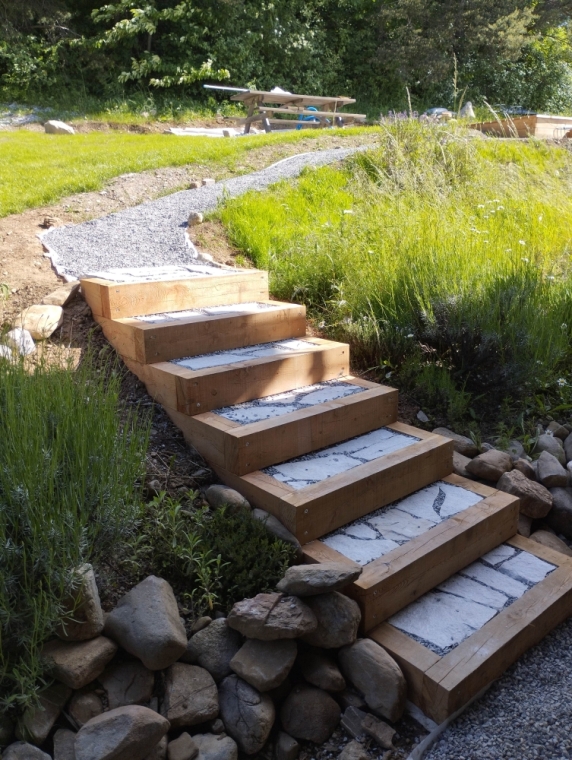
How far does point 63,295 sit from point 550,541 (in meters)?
3.20

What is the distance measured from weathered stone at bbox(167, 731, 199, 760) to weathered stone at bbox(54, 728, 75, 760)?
294mm

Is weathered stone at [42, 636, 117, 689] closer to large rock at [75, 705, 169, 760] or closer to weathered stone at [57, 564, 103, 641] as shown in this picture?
weathered stone at [57, 564, 103, 641]

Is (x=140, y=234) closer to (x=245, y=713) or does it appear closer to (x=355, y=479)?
(x=355, y=479)

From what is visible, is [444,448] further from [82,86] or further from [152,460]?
[82,86]

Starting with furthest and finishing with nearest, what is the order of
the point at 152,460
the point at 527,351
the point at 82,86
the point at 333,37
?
the point at 333,37 < the point at 82,86 < the point at 527,351 < the point at 152,460

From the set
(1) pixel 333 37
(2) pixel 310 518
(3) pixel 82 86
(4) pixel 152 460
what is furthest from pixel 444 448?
(1) pixel 333 37

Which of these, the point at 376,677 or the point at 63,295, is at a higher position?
the point at 63,295

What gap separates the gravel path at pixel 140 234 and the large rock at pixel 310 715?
351 centimetres

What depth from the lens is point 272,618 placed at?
228 cm

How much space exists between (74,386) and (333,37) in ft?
73.5

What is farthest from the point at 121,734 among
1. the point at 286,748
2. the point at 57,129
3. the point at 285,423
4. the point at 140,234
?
the point at 57,129

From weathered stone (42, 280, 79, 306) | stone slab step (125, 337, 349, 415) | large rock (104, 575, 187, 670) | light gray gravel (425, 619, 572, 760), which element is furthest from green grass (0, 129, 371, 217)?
light gray gravel (425, 619, 572, 760)

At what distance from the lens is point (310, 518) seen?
2867 millimetres

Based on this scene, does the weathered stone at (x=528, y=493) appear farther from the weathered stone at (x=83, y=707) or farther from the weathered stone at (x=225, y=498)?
the weathered stone at (x=83, y=707)
